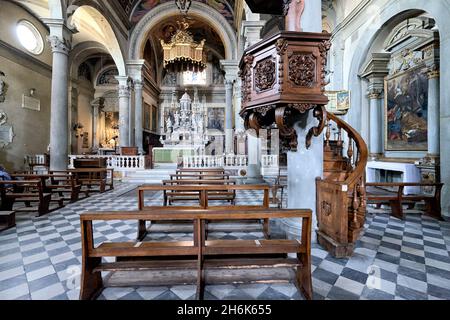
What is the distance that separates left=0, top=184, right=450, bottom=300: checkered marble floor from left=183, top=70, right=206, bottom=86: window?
17.0 meters

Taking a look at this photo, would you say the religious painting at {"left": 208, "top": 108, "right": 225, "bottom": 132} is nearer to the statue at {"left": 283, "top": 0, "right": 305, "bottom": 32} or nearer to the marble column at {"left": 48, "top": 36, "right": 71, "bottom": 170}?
the marble column at {"left": 48, "top": 36, "right": 71, "bottom": 170}

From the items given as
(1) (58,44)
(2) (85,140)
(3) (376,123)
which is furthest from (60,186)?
(2) (85,140)

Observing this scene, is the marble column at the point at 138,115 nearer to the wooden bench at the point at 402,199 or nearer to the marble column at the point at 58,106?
the marble column at the point at 58,106

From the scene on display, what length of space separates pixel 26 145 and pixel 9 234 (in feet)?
31.0

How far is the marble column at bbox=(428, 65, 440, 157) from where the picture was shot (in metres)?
5.31

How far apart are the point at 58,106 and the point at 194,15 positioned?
9469mm

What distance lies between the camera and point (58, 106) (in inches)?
277

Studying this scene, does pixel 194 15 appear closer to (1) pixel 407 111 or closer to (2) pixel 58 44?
(2) pixel 58 44

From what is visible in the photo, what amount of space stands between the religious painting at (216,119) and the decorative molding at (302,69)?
53.2ft

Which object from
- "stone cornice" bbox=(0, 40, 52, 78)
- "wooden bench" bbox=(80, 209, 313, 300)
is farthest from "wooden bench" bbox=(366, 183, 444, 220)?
"stone cornice" bbox=(0, 40, 52, 78)

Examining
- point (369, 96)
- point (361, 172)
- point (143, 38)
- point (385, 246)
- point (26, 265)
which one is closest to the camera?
point (26, 265)
